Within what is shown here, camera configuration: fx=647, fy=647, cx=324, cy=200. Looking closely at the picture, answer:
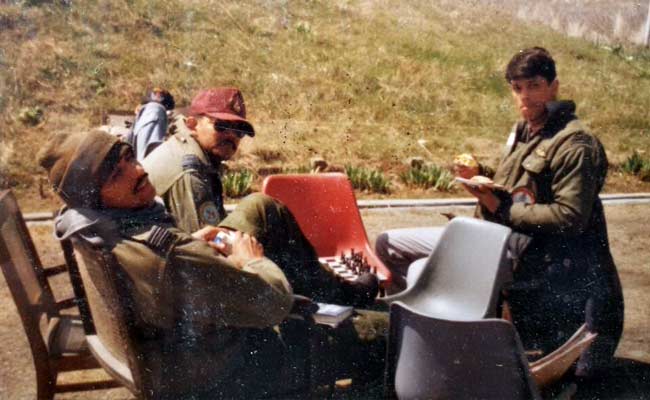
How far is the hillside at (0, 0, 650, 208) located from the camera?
9.88 metres

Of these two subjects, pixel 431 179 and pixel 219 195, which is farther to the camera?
pixel 431 179

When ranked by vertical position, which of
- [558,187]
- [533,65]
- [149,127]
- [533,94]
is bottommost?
[149,127]

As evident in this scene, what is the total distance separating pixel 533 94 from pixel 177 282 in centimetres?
210

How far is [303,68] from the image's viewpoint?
1030 cm

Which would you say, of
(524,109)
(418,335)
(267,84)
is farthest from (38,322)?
(267,84)

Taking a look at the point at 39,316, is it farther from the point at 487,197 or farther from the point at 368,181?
the point at 368,181

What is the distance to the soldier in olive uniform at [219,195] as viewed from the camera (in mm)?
2977

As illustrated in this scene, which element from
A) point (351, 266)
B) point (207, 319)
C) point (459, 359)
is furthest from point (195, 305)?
point (351, 266)

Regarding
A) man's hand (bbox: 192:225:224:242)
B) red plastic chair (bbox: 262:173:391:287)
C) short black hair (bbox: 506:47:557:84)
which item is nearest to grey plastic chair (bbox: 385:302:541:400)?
man's hand (bbox: 192:225:224:242)

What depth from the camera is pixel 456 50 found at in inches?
408

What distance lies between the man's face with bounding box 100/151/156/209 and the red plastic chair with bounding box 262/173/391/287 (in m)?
1.88

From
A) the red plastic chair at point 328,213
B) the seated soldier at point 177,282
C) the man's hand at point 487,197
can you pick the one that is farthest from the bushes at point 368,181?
the seated soldier at point 177,282

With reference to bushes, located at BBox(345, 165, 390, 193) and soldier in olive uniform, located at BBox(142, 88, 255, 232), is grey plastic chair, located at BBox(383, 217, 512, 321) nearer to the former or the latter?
soldier in olive uniform, located at BBox(142, 88, 255, 232)

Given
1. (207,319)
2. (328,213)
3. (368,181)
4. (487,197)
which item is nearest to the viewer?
(207,319)
